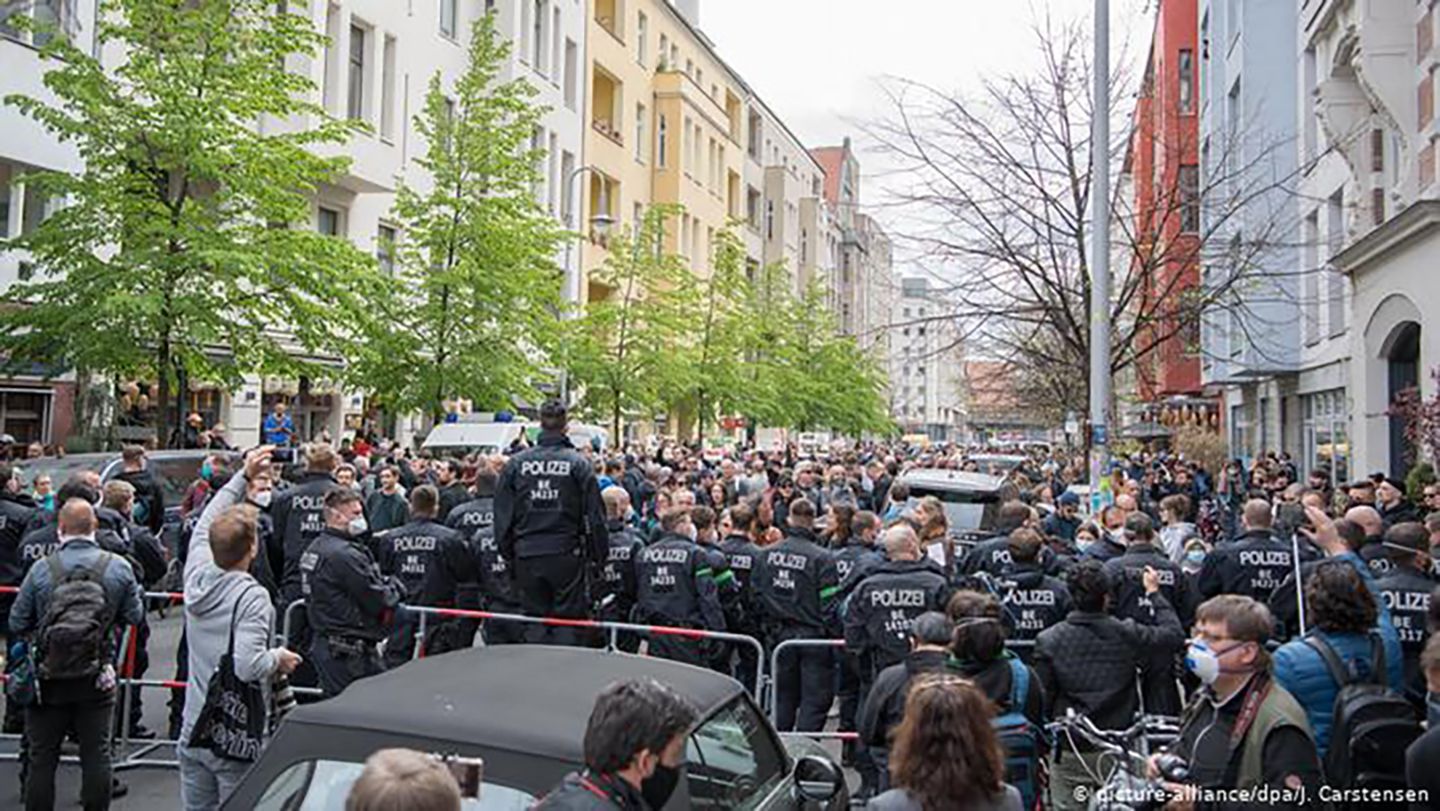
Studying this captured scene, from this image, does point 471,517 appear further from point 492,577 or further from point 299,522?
point 299,522

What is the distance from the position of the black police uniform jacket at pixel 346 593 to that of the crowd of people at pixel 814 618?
0.05 ft

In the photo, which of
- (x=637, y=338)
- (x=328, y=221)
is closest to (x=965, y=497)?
(x=328, y=221)

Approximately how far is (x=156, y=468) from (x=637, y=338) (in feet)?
64.7

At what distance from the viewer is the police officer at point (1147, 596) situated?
7.24m

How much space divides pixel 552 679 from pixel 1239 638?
2533 millimetres

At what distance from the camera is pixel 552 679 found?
14.6 ft

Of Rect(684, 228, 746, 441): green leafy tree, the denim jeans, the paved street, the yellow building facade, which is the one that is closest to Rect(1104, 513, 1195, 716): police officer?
the denim jeans

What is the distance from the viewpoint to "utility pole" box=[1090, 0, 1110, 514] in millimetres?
15641

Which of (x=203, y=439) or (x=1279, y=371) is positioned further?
(x=1279, y=371)

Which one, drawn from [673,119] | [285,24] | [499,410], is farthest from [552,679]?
[673,119]

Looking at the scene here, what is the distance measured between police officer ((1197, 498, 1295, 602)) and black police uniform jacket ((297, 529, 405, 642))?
595 centimetres

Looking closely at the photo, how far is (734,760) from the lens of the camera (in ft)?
15.2

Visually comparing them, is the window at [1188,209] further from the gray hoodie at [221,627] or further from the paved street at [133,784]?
the gray hoodie at [221,627]

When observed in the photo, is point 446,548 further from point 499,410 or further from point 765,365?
point 765,365
